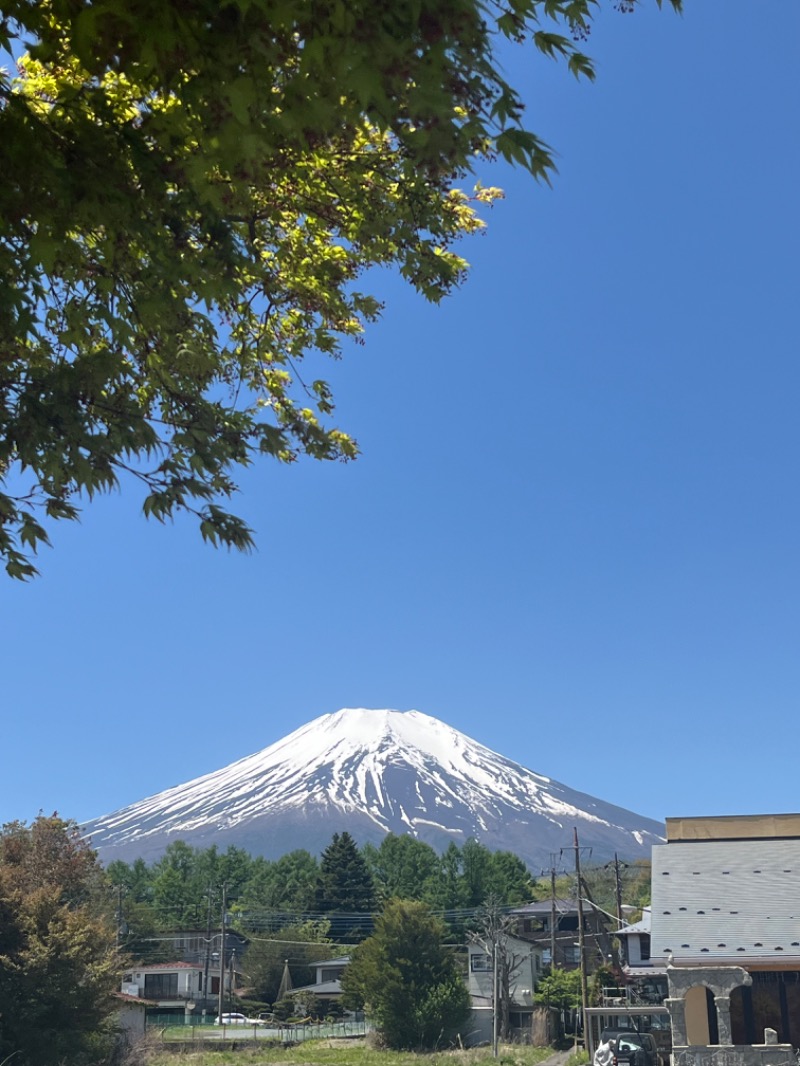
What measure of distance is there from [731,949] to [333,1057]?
21.2m

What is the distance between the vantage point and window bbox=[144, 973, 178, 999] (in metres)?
62.2

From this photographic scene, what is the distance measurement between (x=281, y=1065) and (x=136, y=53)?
3899 centimetres

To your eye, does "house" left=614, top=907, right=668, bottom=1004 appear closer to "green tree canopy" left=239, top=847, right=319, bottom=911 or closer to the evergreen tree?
the evergreen tree

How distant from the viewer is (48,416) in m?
5.62

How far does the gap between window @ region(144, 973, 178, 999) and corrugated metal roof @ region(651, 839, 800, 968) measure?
139 feet

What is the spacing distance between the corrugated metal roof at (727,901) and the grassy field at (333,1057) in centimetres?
1301

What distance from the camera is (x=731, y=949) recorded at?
2455 cm

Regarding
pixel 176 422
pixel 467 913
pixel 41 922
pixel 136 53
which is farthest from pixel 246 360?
pixel 467 913

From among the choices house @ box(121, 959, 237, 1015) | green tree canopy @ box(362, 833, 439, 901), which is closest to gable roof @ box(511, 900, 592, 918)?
house @ box(121, 959, 237, 1015)

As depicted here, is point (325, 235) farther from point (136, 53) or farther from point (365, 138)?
point (136, 53)

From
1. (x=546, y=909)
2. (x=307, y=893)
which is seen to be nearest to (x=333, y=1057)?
(x=546, y=909)

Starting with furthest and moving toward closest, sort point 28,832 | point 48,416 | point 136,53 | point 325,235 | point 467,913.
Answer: point 467,913 → point 28,832 → point 325,235 → point 48,416 → point 136,53

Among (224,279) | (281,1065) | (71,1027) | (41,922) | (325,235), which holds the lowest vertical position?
(281,1065)

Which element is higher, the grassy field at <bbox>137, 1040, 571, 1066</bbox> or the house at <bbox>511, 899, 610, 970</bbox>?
the house at <bbox>511, 899, 610, 970</bbox>
